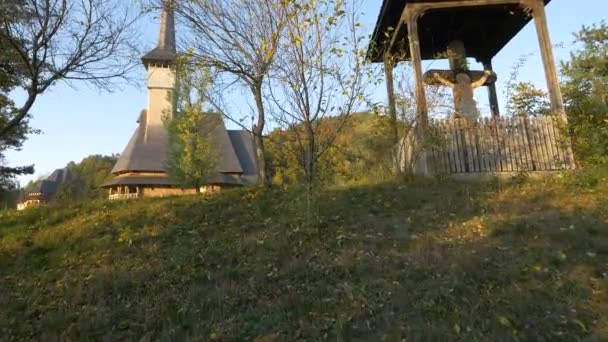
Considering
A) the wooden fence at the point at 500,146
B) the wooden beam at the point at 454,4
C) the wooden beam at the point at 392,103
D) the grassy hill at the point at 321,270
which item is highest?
the wooden beam at the point at 454,4

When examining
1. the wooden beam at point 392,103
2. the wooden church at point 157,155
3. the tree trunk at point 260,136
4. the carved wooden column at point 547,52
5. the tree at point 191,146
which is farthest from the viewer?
the wooden church at point 157,155

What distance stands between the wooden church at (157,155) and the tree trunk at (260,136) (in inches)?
543

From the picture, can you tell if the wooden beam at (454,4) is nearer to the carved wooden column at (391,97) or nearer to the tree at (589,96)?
the carved wooden column at (391,97)

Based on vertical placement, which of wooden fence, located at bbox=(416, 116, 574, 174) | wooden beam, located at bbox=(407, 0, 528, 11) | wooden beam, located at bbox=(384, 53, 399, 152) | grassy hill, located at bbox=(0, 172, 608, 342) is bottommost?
grassy hill, located at bbox=(0, 172, 608, 342)

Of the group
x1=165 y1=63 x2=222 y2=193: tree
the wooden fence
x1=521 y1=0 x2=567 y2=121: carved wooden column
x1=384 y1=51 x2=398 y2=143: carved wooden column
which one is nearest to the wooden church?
x1=165 y1=63 x2=222 y2=193: tree

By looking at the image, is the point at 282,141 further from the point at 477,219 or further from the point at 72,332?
the point at 72,332

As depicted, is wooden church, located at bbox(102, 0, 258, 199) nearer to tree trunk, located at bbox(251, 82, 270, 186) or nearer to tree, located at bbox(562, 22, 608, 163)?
tree trunk, located at bbox(251, 82, 270, 186)

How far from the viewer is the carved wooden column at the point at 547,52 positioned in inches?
394

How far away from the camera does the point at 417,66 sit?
10.0 m

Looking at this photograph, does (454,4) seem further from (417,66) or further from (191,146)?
(191,146)

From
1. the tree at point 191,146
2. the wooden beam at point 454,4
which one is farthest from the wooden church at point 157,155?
the wooden beam at point 454,4

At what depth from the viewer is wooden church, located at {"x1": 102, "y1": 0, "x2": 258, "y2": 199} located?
2639 cm

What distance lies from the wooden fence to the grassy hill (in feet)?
6.31

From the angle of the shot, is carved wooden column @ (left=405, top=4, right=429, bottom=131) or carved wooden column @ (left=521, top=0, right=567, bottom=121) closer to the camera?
carved wooden column @ (left=405, top=4, right=429, bottom=131)
